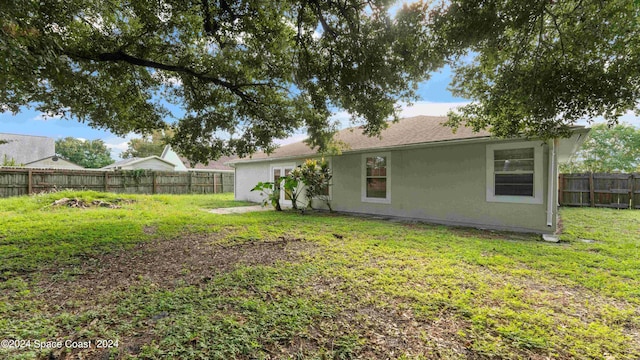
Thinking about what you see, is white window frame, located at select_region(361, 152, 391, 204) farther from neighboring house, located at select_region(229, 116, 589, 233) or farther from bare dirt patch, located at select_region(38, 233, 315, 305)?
bare dirt patch, located at select_region(38, 233, 315, 305)

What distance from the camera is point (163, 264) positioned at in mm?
4070

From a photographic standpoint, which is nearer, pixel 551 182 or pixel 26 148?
pixel 551 182

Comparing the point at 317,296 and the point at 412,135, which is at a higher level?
the point at 412,135

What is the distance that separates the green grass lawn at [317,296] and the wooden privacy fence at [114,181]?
Result: 31.2 feet

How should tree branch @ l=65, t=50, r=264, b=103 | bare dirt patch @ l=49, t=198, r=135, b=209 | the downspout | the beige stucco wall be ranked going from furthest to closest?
bare dirt patch @ l=49, t=198, r=135, b=209 < the beige stucco wall < the downspout < tree branch @ l=65, t=50, r=264, b=103

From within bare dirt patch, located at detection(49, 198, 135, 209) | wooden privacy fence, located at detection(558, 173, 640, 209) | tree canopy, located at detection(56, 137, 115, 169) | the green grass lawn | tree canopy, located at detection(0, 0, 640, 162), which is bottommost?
the green grass lawn

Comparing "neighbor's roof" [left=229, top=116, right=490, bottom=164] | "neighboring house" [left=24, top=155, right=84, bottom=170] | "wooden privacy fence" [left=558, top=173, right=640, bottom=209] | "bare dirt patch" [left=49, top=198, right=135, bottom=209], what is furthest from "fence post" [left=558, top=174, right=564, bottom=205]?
"neighboring house" [left=24, top=155, right=84, bottom=170]

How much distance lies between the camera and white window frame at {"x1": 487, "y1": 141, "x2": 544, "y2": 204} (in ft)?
21.2

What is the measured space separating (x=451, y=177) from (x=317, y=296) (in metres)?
6.38

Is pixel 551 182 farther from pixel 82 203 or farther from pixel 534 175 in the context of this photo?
pixel 82 203

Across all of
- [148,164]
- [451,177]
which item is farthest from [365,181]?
[148,164]

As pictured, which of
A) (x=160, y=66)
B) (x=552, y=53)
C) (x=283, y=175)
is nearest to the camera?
(x=552, y=53)

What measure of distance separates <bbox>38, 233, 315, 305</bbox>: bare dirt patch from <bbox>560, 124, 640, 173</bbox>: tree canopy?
28.5 metres

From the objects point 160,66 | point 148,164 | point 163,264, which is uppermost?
point 160,66
